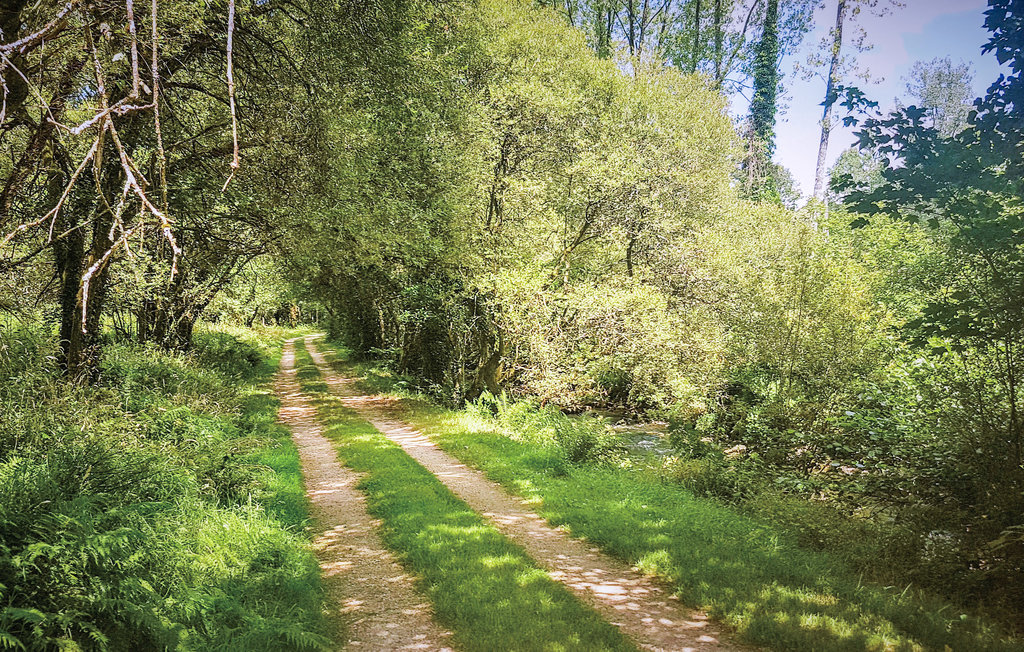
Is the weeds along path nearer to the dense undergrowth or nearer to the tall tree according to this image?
the dense undergrowth

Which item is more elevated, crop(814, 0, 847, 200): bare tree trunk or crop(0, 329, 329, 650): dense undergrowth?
crop(814, 0, 847, 200): bare tree trunk

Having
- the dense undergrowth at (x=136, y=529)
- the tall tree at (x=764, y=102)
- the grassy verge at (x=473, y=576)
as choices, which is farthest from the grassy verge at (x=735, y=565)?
the tall tree at (x=764, y=102)

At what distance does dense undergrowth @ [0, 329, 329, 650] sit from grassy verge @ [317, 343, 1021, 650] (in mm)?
3816

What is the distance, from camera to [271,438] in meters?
11.2

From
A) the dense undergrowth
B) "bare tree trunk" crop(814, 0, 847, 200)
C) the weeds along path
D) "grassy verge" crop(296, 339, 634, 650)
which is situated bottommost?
the weeds along path

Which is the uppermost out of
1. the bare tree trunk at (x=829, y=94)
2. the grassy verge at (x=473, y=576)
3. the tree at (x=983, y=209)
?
the bare tree trunk at (x=829, y=94)

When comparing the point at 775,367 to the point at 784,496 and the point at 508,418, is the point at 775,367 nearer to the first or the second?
the point at 784,496

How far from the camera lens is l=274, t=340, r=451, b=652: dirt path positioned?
4957 millimetres

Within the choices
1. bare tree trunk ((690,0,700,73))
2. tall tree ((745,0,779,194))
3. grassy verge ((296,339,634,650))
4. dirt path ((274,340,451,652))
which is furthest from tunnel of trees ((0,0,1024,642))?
tall tree ((745,0,779,194))

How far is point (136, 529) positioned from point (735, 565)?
20.5ft

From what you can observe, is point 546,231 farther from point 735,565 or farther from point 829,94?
point 735,565

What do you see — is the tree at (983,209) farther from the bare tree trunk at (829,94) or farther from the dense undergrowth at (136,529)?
the dense undergrowth at (136,529)

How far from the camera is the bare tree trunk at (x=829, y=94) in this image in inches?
268

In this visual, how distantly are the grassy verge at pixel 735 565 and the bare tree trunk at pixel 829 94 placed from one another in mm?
5705
